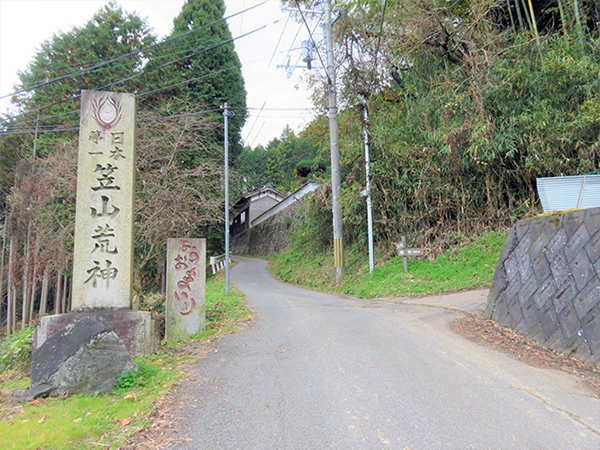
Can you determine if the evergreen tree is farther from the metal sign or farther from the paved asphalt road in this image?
the paved asphalt road

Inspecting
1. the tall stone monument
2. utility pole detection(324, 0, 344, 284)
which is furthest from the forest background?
the tall stone monument

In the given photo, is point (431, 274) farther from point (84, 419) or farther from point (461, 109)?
point (84, 419)

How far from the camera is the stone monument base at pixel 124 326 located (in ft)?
20.2

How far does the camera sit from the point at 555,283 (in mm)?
5801

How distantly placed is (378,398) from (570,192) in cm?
518

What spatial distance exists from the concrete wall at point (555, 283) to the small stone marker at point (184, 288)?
5770mm

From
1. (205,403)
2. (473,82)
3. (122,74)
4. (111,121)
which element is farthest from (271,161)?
(205,403)

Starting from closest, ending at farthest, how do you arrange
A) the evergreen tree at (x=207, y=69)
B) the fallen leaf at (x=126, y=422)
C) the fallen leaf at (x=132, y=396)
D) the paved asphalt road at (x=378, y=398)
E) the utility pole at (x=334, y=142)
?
1. the paved asphalt road at (x=378, y=398)
2. the fallen leaf at (x=126, y=422)
3. the fallen leaf at (x=132, y=396)
4. the utility pole at (x=334, y=142)
5. the evergreen tree at (x=207, y=69)

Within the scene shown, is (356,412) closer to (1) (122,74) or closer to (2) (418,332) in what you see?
(2) (418,332)

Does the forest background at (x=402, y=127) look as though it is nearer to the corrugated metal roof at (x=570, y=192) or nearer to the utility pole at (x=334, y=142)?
the utility pole at (x=334, y=142)

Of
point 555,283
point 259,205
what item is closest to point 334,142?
point 555,283

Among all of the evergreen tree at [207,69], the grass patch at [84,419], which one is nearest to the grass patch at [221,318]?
the grass patch at [84,419]

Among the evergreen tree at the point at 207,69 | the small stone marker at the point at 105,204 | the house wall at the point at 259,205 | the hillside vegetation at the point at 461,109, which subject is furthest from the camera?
the house wall at the point at 259,205

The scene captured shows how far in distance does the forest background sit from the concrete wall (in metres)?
5.63
